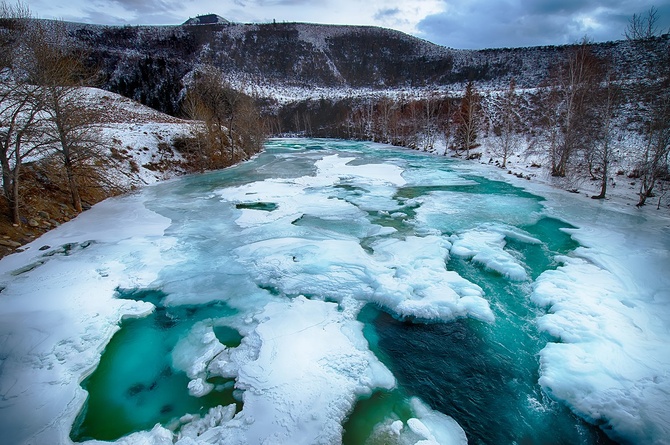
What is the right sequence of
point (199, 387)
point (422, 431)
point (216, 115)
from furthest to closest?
point (216, 115)
point (199, 387)
point (422, 431)

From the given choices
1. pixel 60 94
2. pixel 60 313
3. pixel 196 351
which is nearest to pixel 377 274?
pixel 196 351

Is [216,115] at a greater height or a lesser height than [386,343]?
greater

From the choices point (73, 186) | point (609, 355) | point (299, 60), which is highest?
point (299, 60)

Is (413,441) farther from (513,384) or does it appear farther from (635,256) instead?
(635,256)

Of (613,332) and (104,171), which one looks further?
(104,171)

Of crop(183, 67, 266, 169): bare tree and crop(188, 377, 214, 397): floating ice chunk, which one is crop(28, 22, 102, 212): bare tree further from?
crop(183, 67, 266, 169): bare tree

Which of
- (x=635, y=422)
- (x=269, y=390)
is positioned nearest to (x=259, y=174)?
(x=269, y=390)

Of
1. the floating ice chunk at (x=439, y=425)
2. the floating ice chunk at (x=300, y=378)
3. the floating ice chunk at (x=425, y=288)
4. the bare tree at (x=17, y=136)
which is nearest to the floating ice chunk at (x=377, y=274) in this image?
the floating ice chunk at (x=425, y=288)

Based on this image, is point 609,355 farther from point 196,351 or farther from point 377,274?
point 196,351
